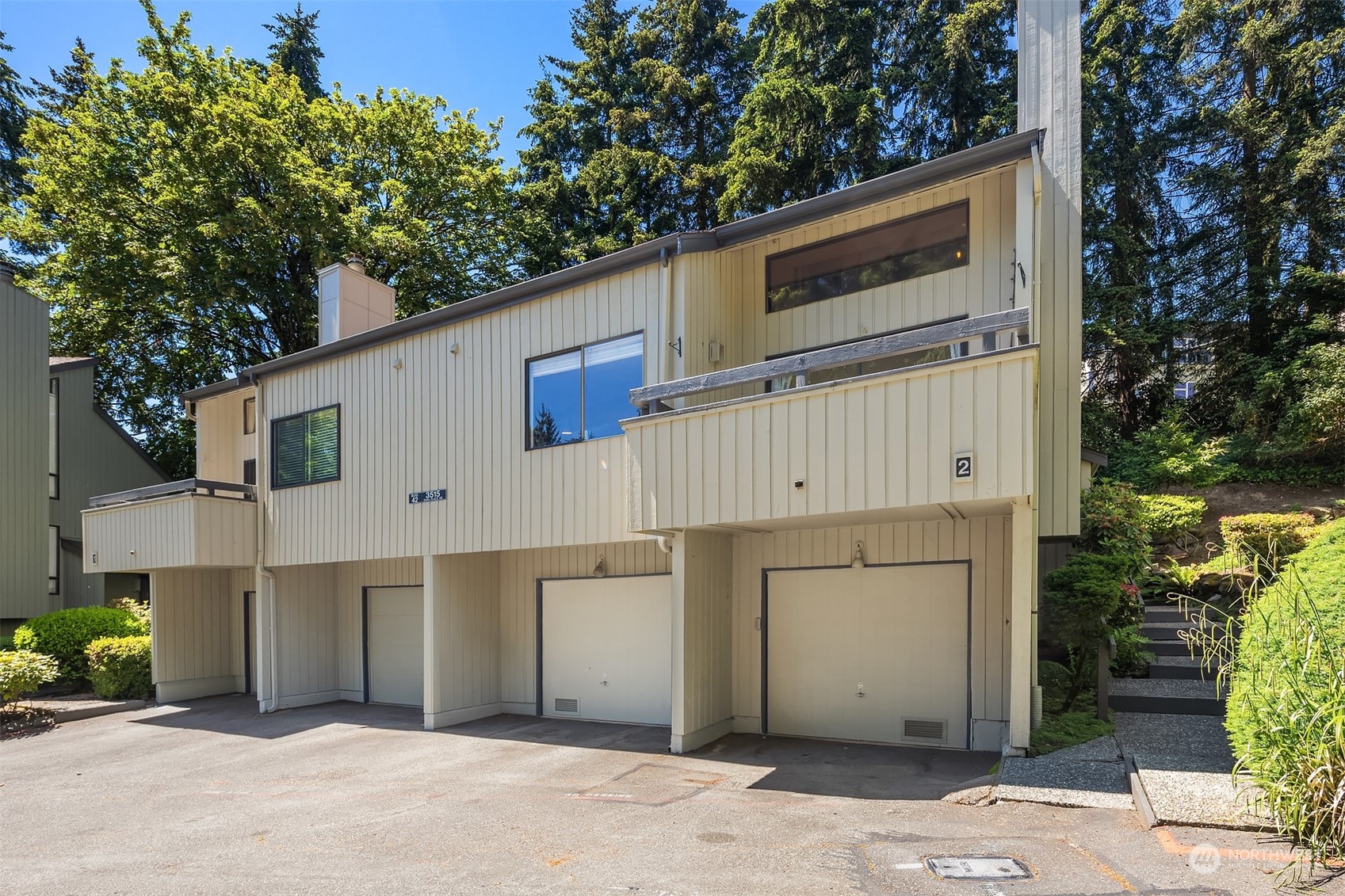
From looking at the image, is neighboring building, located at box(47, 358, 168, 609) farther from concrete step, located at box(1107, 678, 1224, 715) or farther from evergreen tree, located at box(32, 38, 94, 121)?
concrete step, located at box(1107, 678, 1224, 715)

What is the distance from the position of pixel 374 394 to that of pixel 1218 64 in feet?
60.8

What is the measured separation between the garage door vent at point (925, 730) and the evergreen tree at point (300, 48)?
83.9ft

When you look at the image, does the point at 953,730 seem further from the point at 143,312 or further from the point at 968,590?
the point at 143,312

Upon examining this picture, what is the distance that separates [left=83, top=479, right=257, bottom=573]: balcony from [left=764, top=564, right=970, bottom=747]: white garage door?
8710 millimetres

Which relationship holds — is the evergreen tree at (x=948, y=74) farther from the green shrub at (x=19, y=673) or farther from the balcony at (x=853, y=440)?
the green shrub at (x=19, y=673)

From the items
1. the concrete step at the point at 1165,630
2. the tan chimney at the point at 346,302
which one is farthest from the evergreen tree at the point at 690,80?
the concrete step at the point at 1165,630

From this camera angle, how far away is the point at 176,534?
12102 millimetres

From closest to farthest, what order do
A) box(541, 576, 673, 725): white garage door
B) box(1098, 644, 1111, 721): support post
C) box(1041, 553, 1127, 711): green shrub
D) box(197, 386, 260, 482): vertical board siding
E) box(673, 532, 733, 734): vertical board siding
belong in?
box(1098, 644, 1111, 721): support post, box(1041, 553, 1127, 711): green shrub, box(673, 532, 733, 734): vertical board siding, box(541, 576, 673, 725): white garage door, box(197, 386, 260, 482): vertical board siding

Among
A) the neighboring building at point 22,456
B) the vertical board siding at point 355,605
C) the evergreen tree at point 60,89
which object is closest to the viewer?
the vertical board siding at point 355,605

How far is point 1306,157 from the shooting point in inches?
577

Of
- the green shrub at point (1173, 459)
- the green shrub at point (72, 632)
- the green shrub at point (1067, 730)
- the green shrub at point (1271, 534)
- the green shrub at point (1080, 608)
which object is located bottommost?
the green shrub at point (72, 632)

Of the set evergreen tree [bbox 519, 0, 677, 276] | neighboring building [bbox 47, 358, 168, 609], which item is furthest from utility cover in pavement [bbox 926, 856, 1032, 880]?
neighboring building [bbox 47, 358, 168, 609]

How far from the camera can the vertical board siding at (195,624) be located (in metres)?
13.5

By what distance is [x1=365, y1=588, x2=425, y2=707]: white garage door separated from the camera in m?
12.4
